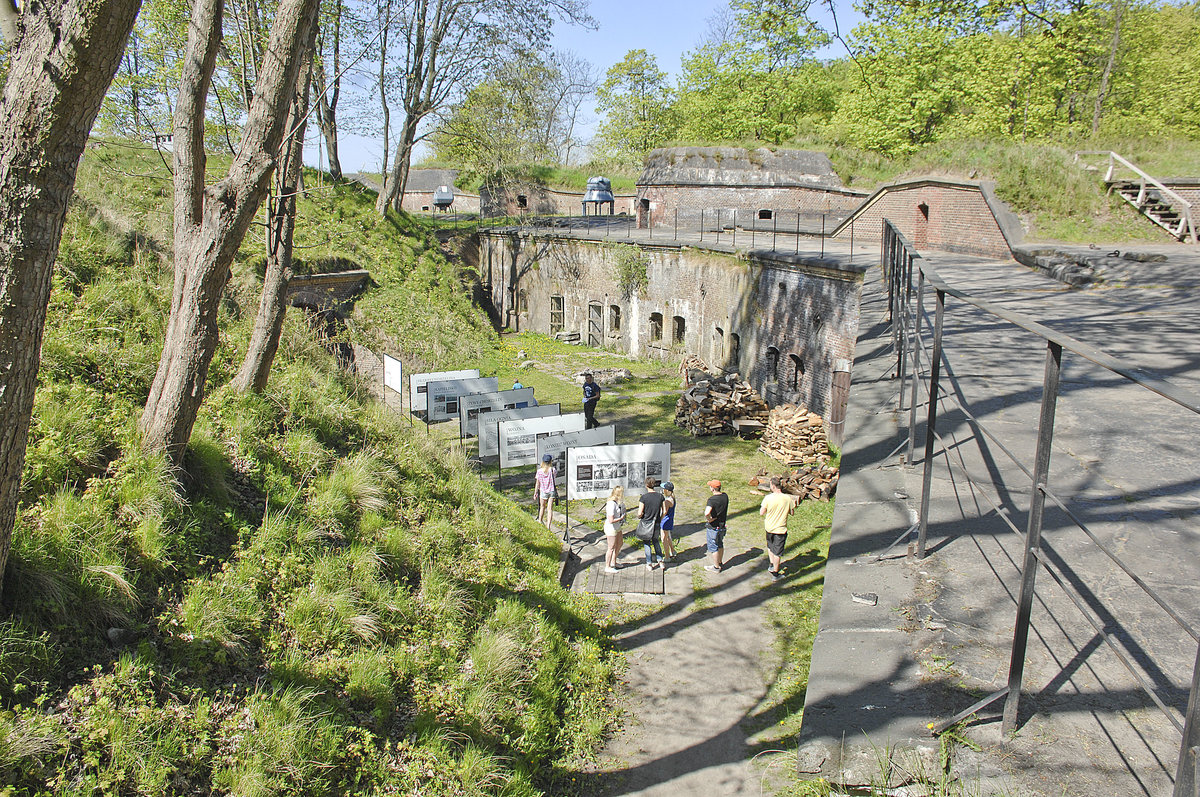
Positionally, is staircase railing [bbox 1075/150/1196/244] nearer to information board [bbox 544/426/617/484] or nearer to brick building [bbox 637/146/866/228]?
information board [bbox 544/426/617/484]

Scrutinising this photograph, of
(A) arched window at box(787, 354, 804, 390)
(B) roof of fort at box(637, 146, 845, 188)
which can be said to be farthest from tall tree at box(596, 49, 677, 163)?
(A) arched window at box(787, 354, 804, 390)

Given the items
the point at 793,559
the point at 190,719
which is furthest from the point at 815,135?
the point at 190,719

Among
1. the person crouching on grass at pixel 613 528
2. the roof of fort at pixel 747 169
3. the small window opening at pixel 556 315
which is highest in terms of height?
the roof of fort at pixel 747 169

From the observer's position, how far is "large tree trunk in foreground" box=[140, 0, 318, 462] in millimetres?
5961

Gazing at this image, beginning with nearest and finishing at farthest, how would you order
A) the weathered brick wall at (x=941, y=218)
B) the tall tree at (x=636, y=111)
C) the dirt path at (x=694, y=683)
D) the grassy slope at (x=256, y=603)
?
the grassy slope at (x=256, y=603) < the dirt path at (x=694, y=683) < the weathered brick wall at (x=941, y=218) < the tall tree at (x=636, y=111)

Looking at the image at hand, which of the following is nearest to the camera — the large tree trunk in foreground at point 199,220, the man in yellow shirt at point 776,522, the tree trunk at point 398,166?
the large tree trunk in foreground at point 199,220

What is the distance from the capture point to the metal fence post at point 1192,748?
183 centimetres

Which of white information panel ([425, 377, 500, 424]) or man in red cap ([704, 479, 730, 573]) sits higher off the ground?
white information panel ([425, 377, 500, 424])

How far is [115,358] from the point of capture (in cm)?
696

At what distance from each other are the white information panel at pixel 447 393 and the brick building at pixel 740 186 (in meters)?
19.9

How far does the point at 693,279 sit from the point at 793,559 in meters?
14.7

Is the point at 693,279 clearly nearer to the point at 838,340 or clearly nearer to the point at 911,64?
the point at 838,340

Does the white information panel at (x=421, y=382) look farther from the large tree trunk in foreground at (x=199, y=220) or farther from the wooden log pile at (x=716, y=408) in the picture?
the large tree trunk in foreground at (x=199, y=220)

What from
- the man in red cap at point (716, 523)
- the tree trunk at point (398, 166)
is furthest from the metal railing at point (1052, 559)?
the tree trunk at point (398, 166)
